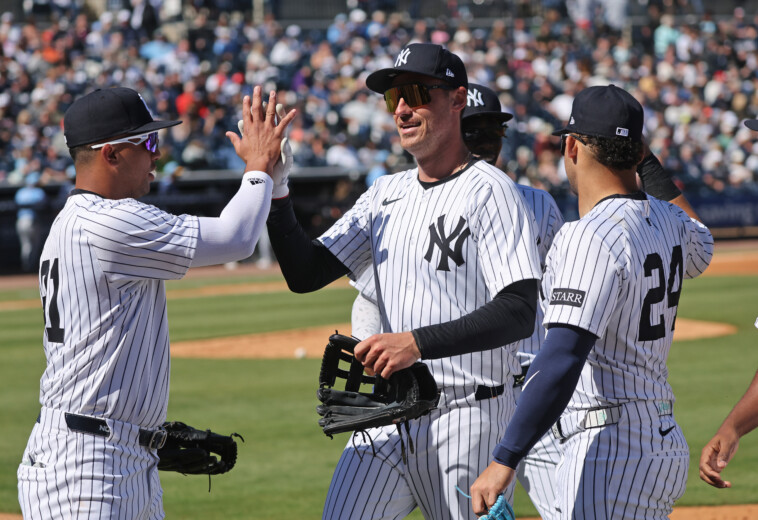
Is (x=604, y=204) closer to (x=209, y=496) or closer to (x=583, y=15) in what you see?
(x=209, y=496)

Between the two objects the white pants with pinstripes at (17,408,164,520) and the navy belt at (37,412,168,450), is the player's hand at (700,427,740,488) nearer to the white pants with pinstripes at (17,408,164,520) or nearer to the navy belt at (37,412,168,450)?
the white pants with pinstripes at (17,408,164,520)

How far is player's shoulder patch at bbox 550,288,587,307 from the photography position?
295 centimetres

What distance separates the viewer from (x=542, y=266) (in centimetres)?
444

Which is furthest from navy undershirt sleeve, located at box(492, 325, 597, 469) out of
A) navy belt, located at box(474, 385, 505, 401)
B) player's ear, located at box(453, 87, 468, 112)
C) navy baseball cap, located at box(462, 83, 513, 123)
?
navy baseball cap, located at box(462, 83, 513, 123)

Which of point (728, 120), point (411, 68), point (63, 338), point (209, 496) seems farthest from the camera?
point (728, 120)

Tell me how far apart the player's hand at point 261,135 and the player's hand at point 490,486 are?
131 cm

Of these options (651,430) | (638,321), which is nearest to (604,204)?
(638,321)

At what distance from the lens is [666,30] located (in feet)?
97.3

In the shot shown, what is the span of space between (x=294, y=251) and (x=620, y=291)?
1.28 metres


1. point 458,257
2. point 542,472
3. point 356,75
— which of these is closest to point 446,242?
point 458,257

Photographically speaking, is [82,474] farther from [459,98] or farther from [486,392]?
[459,98]

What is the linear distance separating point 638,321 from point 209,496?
14.5 ft

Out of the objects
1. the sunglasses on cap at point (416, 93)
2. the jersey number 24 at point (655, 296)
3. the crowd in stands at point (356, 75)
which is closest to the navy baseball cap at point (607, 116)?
the jersey number 24 at point (655, 296)

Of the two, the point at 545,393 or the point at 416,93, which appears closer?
the point at 545,393
